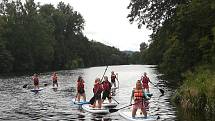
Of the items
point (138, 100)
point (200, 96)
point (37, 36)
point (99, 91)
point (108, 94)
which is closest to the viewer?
point (138, 100)

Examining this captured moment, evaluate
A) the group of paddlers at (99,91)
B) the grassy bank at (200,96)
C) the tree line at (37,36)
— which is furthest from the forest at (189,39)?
the tree line at (37,36)

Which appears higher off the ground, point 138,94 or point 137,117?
point 138,94

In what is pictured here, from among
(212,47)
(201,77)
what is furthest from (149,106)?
(212,47)

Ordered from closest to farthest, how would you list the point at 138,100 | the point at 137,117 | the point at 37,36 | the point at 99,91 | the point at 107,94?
the point at 138,100
the point at 137,117
the point at 99,91
the point at 107,94
the point at 37,36

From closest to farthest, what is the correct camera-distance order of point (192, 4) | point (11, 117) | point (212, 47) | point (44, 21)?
point (11, 117), point (212, 47), point (192, 4), point (44, 21)

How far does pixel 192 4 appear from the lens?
140ft

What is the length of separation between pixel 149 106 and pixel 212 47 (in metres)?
9.21

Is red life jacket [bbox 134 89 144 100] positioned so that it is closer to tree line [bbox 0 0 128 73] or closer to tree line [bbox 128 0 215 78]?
tree line [bbox 128 0 215 78]

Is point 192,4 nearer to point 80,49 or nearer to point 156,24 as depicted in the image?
point 156,24

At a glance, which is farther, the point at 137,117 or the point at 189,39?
the point at 189,39

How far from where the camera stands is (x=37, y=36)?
128 m

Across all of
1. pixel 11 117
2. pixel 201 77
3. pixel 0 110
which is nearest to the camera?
pixel 11 117

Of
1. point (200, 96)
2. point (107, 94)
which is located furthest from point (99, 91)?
point (200, 96)

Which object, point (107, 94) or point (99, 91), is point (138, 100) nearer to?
point (99, 91)
